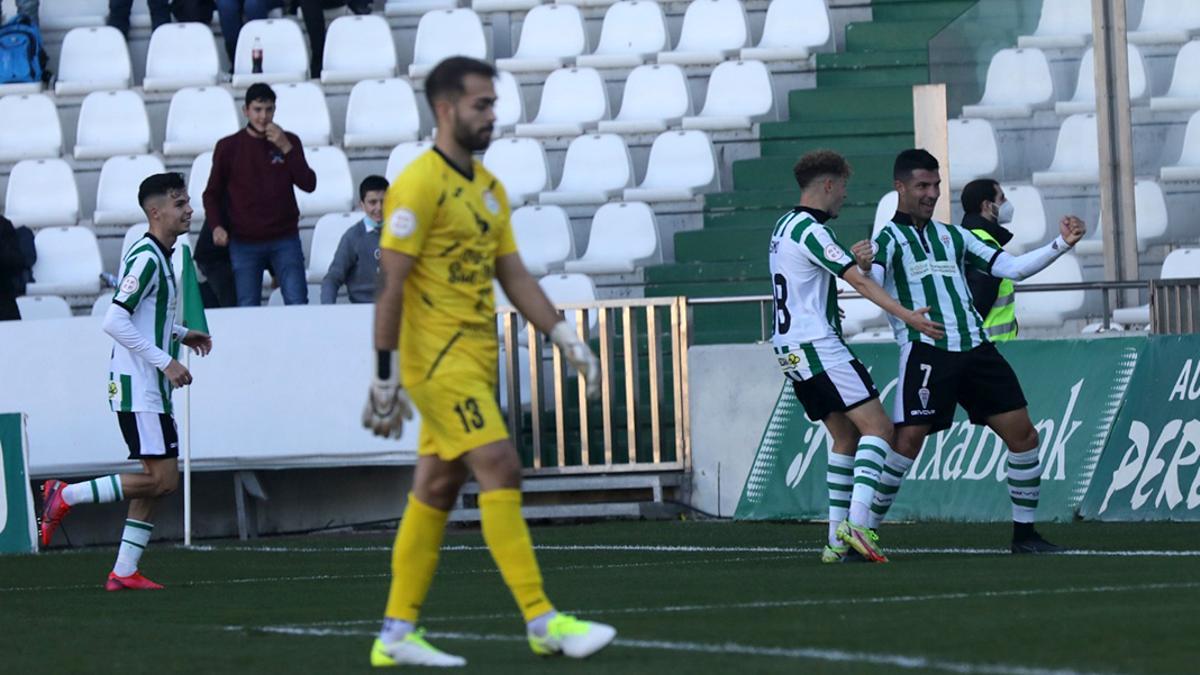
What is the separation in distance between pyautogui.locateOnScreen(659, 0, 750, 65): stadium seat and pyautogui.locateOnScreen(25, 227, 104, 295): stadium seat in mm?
5162

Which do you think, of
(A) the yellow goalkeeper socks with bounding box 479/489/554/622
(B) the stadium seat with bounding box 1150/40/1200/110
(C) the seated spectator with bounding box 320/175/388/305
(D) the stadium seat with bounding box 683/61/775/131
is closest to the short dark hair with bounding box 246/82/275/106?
(C) the seated spectator with bounding box 320/175/388/305

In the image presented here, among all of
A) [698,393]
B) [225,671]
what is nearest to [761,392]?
[698,393]

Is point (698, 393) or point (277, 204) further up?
point (277, 204)

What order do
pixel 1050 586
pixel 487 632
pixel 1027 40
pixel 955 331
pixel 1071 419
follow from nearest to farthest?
1. pixel 487 632
2. pixel 1050 586
3. pixel 955 331
4. pixel 1071 419
5. pixel 1027 40

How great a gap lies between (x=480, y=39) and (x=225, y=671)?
13.1m

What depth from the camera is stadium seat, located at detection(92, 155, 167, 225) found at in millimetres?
17891

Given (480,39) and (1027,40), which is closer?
(1027,40)

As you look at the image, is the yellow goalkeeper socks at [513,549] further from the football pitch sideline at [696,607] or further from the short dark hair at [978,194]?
the short dark hair at [978,194]

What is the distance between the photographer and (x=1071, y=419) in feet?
42.1

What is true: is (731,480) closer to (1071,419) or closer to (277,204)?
(1071,419)

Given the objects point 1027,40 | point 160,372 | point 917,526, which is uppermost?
point 1027,40

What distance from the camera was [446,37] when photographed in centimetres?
1908

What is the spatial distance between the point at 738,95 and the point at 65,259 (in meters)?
5.81

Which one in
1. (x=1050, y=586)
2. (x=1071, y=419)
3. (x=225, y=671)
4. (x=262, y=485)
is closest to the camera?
(x=225, y=671)
